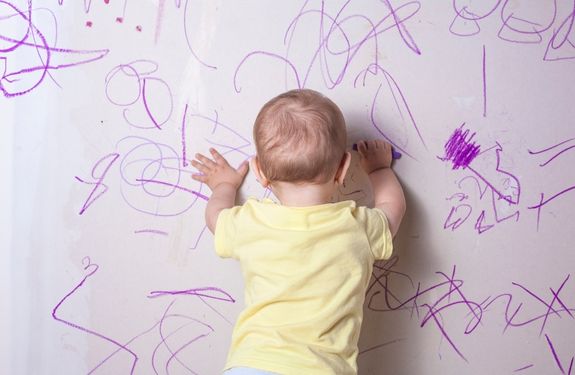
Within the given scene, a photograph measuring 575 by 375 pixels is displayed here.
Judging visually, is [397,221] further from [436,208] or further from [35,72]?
[35,72]

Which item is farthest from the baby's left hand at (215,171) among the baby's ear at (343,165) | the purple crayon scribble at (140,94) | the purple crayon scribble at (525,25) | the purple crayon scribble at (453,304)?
the purple crayon scribble at (525,25)

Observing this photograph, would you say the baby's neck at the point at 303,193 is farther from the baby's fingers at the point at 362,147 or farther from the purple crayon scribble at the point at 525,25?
the purple crayon scribble at the point at 525,25

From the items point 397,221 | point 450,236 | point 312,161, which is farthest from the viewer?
point 450,236

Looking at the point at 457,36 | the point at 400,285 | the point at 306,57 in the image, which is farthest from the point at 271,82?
the point at 400,285

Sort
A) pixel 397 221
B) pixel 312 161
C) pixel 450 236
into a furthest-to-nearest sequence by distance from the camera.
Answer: pixel 450 236
pixel 397 221
pixel 312 161

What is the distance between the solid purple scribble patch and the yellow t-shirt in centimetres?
28

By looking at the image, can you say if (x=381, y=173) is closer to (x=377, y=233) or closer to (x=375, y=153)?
(x=375, y=153)

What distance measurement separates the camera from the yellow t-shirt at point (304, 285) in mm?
900

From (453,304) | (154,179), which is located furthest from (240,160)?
(453,304)

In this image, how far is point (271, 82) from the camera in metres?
1.09

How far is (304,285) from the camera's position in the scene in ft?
3.00

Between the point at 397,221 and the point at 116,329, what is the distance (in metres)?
0.57

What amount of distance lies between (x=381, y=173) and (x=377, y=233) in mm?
164

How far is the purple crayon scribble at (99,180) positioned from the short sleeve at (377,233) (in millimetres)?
473
